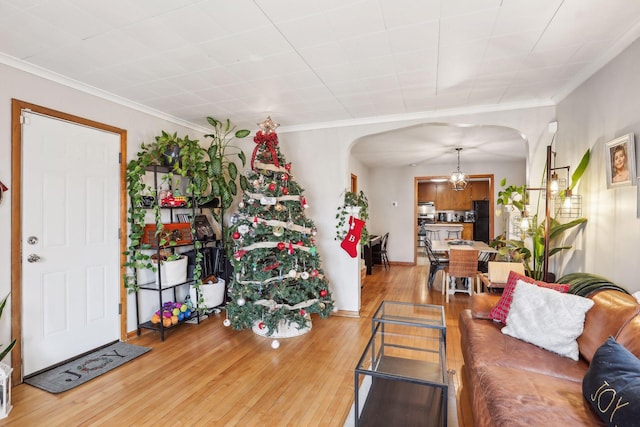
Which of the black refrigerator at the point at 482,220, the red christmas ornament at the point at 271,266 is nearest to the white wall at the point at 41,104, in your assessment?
the red christmas ornament at the point at 271,266

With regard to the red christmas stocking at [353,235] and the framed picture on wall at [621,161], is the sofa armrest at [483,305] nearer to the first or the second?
the framed picture on wall at [621,161]

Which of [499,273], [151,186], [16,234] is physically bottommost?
[499,273]

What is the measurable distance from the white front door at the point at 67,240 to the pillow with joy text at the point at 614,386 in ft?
11.8

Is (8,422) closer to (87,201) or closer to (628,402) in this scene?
(87,201)

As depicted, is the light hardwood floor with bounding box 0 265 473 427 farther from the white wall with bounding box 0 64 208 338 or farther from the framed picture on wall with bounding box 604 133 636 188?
the framed picture on wall with bounding box 604 133 636 188

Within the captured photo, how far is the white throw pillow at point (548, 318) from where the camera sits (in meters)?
1.91

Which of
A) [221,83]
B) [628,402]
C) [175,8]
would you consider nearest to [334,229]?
[221,83]

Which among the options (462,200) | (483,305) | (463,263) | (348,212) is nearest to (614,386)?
(483,305)

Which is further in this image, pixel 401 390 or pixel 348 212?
pixel 348 212

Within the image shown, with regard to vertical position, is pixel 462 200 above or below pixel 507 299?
above

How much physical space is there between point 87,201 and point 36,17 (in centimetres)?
154

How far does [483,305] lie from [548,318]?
569 millimetres

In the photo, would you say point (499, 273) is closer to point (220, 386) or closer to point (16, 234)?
point (220, 386)

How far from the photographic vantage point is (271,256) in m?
3.35
